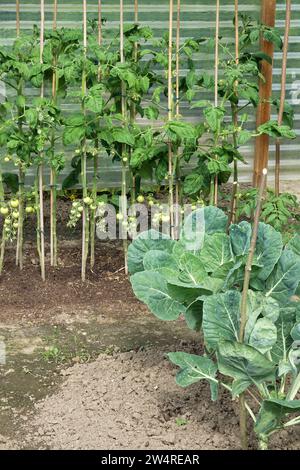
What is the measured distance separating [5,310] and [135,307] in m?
0.86

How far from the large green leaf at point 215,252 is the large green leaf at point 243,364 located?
0.58 metres

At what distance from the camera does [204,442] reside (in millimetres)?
4430

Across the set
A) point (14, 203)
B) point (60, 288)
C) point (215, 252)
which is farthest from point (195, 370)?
point (14, 203)

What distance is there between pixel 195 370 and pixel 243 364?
0.38 metres

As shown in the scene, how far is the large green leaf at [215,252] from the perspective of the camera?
180 inches

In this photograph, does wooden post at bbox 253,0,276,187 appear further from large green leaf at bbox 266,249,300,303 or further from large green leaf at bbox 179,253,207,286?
large green leaf at bbox 179,253,207,286

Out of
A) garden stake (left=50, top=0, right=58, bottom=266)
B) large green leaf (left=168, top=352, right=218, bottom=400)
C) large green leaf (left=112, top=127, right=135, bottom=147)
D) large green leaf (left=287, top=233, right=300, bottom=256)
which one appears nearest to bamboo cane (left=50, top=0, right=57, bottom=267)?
garden stake (left=50, top=0, right=58, bottom=266)

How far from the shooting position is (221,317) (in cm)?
414

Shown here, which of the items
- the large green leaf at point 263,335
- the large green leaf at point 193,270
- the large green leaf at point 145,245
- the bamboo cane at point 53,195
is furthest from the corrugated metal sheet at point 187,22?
the large green leaf at point 263,335

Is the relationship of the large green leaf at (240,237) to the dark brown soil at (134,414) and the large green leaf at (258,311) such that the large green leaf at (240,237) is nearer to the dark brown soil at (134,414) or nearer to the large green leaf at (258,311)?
the large green leaf at (258,311)

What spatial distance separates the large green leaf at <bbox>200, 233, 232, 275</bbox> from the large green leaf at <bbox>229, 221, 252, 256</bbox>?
0.05 m

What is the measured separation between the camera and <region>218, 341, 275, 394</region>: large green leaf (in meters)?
3.98

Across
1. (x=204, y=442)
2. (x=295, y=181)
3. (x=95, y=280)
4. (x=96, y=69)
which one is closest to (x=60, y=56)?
(x=96, y=69)

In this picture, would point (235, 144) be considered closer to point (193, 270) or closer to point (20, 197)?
point (20, 197)
